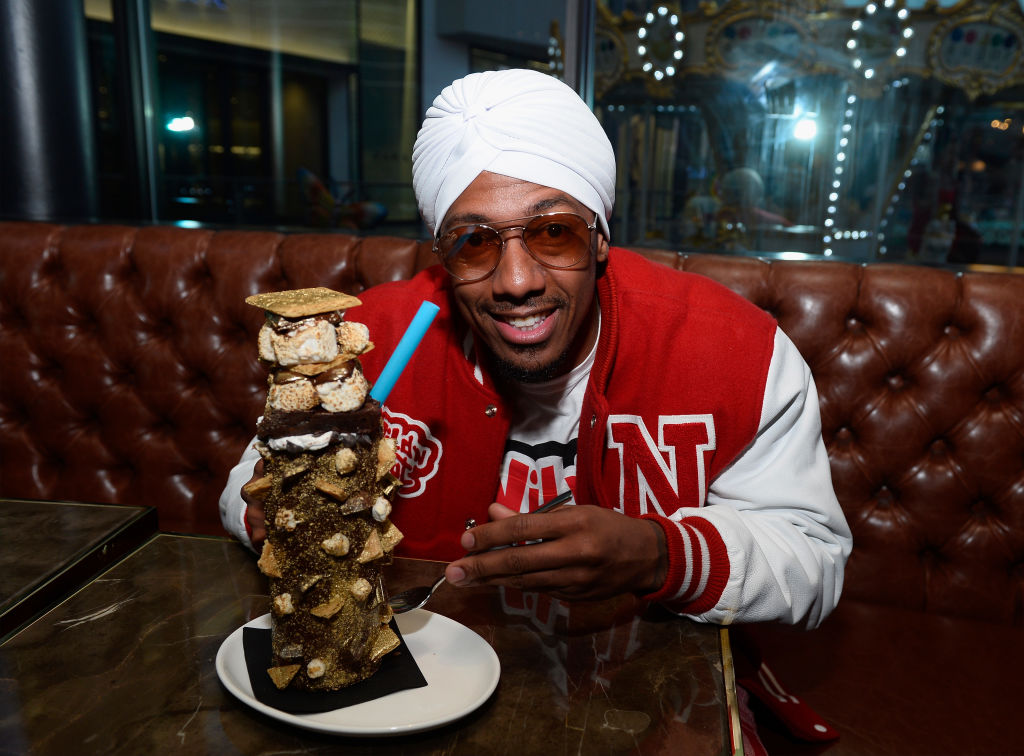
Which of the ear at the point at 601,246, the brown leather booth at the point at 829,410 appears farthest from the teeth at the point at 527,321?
the brown leather booth at the point at 829,410

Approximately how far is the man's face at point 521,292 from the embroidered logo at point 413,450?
239 mm

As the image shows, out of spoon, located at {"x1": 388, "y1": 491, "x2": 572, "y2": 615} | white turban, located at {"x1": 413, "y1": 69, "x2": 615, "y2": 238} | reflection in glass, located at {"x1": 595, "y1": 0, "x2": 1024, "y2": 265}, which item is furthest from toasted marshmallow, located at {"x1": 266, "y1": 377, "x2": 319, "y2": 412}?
reflection in glass, located at {"x1": 595, "y1": 0, "x2": 1024, "y2": 265}

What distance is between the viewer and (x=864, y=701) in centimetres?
159

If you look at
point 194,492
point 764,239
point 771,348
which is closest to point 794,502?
point 771,348

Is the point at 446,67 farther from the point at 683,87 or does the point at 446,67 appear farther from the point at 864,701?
the point at 864,701

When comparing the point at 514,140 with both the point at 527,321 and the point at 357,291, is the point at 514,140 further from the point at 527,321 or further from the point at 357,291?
the point at 357,291

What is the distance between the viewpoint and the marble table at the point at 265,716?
2.63 feet

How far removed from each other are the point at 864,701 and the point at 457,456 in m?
0.97

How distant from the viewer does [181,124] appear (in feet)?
13.6

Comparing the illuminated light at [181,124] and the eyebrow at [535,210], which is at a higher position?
the illuminated light at [181,124]

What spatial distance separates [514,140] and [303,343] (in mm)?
804

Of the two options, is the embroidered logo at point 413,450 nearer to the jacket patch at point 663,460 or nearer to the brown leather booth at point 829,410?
the jacket patch at point 663,460

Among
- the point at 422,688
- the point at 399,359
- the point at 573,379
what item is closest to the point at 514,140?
the point at 573,379

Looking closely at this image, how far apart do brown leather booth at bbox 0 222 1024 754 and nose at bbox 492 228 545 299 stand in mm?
879
